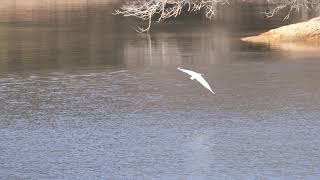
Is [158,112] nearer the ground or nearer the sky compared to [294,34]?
nearer the ground

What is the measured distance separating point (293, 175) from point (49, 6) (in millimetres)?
46876

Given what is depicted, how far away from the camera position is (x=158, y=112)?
41.3ft

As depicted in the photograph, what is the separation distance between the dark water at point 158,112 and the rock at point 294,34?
Answer: 2571mm

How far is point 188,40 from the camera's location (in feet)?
87.3

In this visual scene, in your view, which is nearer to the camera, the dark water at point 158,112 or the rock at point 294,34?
the dark water at point 158,112

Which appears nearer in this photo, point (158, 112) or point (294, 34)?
point (158, 112)

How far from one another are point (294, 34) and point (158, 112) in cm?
1557

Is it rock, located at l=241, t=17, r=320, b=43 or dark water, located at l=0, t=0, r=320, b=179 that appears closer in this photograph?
dark water, located at l=0, t=0, r=320, b=179

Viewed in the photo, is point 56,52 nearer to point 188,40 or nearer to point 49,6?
point 188,40

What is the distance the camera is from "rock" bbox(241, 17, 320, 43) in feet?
87.6

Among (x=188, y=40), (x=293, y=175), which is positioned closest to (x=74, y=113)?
(x=293, y=175)

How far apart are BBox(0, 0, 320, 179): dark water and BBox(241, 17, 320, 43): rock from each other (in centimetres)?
257

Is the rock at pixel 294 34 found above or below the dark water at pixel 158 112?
above

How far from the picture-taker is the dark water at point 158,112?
9024 millimetres
